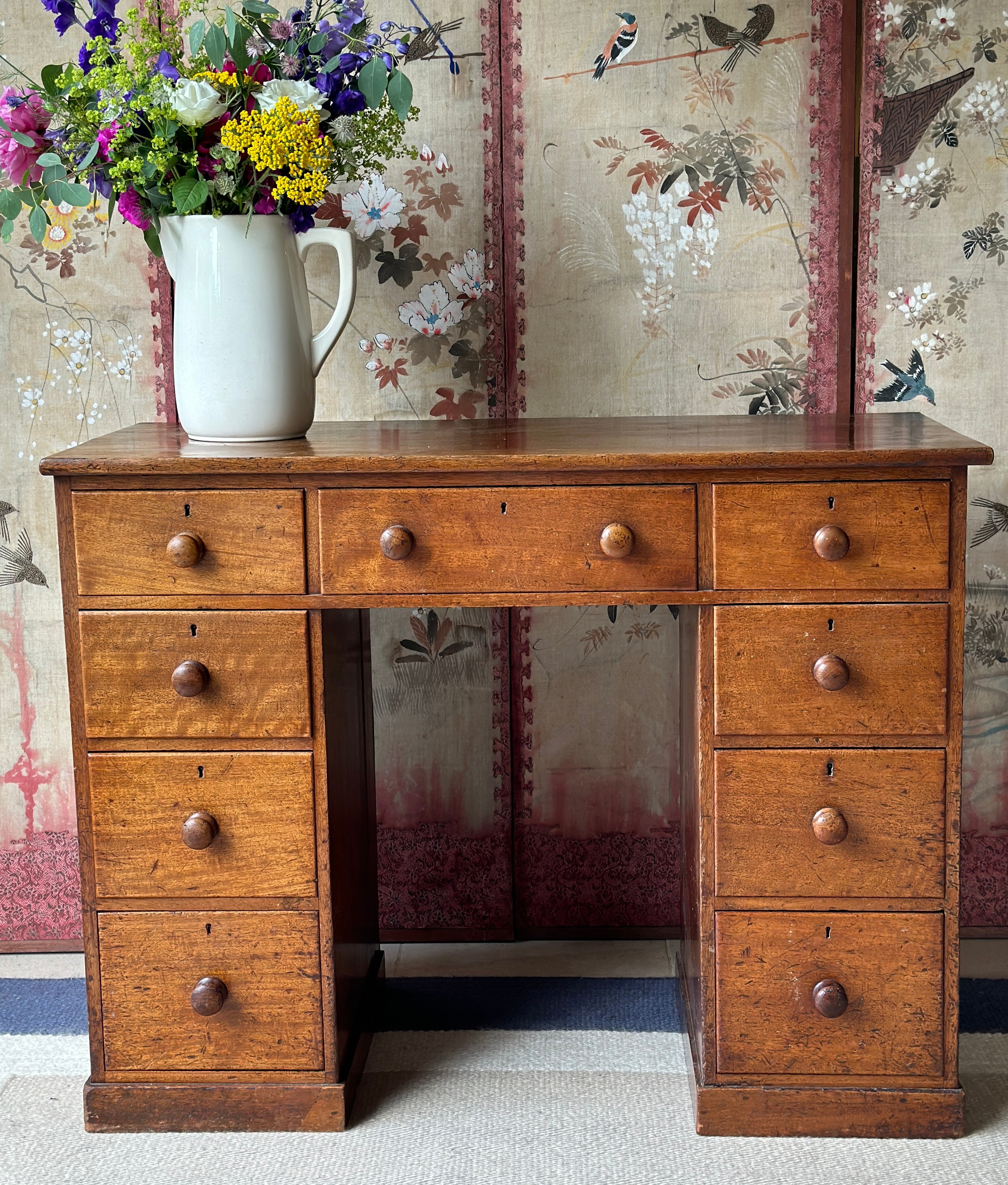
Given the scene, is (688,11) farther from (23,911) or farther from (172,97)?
(23,911)

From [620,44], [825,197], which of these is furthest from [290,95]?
[825,197]

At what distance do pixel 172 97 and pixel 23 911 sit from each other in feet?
5.08

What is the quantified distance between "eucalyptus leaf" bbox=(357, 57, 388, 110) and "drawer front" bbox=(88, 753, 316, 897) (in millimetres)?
933

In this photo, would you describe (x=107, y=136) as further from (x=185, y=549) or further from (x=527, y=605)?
(x=527, y=605)

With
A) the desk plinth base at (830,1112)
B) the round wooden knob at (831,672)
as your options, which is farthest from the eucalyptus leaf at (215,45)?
the desk plinth base at (830,1112)

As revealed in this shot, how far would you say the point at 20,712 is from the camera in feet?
7.76

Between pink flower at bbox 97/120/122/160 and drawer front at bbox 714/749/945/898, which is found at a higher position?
pink flower at bbox 97/120/122/160

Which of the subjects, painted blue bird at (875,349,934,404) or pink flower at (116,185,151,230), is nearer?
pink flower at (116,185,151,230)

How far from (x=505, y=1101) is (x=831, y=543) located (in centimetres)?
97

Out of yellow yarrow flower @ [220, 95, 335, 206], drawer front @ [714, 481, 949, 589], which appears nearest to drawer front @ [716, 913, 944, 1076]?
drawer front @ [714, 481, 949, 589]

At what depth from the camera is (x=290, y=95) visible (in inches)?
66.6

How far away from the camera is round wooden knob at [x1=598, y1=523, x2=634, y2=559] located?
1666 millimetres

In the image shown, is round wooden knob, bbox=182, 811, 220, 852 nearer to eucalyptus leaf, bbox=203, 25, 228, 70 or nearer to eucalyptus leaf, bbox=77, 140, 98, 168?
eucalyptus leaf, bbox=77, 140, 98, 168

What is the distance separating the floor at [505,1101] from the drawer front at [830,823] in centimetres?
37
